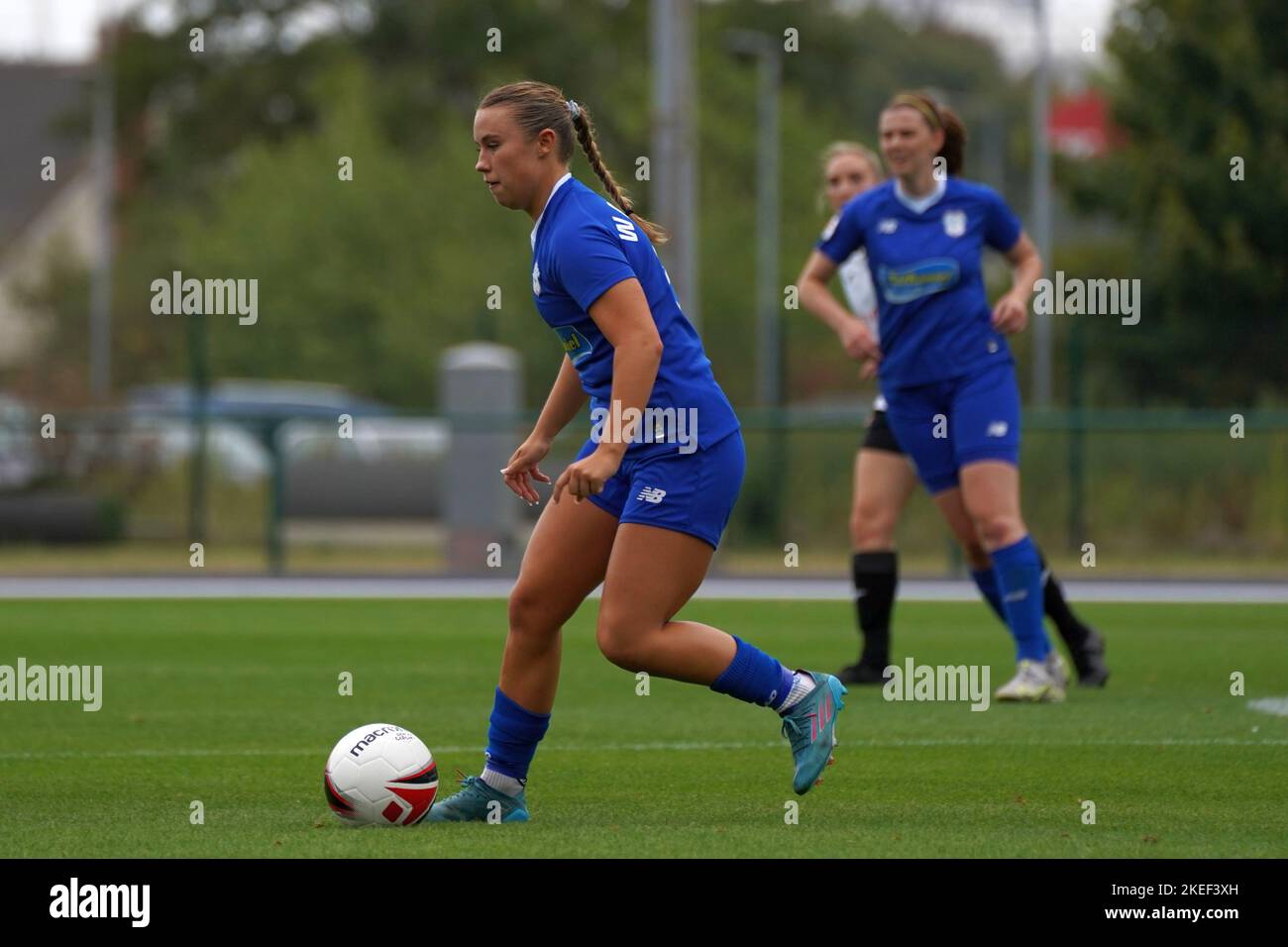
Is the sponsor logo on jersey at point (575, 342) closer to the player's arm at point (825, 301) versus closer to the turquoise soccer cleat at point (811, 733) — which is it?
the turquoise soccer cleat at point (811, 733)

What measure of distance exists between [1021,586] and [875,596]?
111cm

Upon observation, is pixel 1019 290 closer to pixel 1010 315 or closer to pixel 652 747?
pixel 1010 315

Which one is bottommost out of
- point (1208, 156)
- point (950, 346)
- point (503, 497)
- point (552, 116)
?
point (503, 497)

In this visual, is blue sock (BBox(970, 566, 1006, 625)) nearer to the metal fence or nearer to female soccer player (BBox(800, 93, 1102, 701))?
female soccer player (BBox(800, 93, 1102, 701))

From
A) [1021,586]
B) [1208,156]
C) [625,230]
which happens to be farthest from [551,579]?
[1208,156]

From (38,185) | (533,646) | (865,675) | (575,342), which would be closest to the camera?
(575,342)

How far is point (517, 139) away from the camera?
6016 millimetres

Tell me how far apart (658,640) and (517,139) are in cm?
143

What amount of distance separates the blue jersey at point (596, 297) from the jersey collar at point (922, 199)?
3282 millimetres

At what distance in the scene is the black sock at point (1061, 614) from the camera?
976cm

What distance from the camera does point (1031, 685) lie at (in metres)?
9.21

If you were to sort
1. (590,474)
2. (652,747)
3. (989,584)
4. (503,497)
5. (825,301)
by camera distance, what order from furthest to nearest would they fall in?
(503,497) → (989,584) → (825,301) → (652,747) → (590,474)

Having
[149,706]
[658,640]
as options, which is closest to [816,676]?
[658,640]
